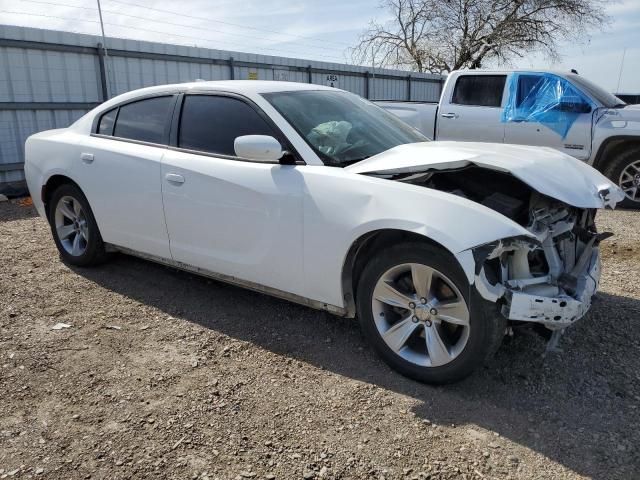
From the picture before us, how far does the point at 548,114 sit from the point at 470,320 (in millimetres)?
6023

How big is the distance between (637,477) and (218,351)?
7.73 ft

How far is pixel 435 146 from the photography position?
3602 millimetres

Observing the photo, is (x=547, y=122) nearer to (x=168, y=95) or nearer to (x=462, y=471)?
(x=168, y=95)

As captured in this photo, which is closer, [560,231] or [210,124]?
[560,231]

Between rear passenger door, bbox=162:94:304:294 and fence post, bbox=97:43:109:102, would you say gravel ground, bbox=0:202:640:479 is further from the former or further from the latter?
fence post, bbox=97:43:109:102

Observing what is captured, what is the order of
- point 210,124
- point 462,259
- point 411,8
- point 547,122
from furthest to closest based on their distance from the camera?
1. point 411,8
2. point 547,122
3. point 210,124
4. point 462,259

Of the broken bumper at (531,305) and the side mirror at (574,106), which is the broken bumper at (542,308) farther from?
the side mirror at (574,106)

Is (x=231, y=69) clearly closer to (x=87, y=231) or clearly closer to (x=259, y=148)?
(x=87, y=231)

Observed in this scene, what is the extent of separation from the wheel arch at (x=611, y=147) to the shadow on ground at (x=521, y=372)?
3962 millimetres

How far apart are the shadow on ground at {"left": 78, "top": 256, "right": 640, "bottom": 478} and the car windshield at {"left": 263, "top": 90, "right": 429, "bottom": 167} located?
1.23 metres

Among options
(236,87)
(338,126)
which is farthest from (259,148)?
(236,87)

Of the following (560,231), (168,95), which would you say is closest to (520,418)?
(560,231)

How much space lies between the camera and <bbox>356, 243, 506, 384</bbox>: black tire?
2736 millimetres

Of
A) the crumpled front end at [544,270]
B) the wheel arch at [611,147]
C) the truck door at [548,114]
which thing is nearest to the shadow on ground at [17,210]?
the crumpled front end at [544,270]
